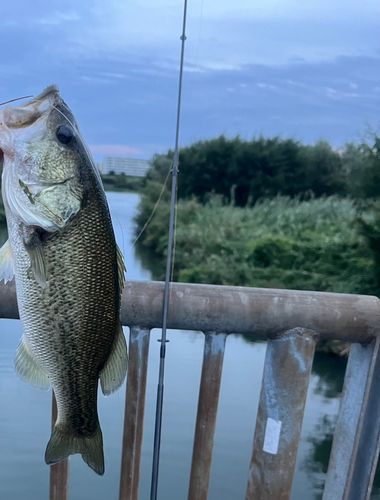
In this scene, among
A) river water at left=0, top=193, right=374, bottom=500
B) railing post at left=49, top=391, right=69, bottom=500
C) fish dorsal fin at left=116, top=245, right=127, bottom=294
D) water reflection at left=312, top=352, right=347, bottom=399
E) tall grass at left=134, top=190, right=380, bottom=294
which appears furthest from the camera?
tall grass at left=134, top=190, right=380, bottom=294

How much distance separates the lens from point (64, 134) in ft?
3.35

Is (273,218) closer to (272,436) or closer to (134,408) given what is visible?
(272,436)

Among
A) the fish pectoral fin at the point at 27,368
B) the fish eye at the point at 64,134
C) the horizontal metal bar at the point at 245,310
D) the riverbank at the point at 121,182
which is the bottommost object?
the fish pectoral fin at the point at 27,368

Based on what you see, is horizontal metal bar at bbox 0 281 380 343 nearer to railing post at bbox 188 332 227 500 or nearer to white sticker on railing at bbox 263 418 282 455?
railing post at bbox 188 332 227 500

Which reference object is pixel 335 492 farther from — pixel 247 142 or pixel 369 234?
pixel 247 142

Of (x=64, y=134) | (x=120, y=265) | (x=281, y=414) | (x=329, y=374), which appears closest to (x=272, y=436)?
(x=281, y=414)

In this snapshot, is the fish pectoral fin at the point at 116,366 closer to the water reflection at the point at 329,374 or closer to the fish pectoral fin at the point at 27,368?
the fish pectoral fin at the point at 27,368

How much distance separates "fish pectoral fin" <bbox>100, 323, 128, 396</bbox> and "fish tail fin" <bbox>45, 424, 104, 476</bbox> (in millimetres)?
127

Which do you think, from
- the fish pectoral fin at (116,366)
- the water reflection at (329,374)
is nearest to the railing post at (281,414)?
the fish pectoral fin at (116,366)

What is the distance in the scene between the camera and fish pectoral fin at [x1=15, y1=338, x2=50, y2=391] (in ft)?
3.65

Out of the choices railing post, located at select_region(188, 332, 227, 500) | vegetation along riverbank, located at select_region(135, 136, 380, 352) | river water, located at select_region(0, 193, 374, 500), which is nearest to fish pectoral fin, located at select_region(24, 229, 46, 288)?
railing post, located at select_region(188, 332, 227, 500)

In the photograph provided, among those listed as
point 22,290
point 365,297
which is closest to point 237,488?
point 365,297

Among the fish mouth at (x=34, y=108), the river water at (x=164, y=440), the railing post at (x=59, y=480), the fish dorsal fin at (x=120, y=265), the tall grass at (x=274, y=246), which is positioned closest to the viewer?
the fish mouth at (x=34, y=108)

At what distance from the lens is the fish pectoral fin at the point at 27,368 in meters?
1.11
